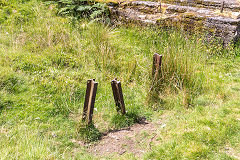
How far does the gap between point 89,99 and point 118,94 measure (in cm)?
50

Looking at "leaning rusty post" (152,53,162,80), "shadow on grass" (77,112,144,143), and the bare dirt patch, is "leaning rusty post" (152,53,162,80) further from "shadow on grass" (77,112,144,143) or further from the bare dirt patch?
the bare dirt patch

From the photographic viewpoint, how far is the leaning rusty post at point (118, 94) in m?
3.81

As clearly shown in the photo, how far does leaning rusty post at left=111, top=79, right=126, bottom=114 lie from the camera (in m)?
3.81

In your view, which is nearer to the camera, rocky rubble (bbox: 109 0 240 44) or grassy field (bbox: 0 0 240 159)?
grassy field (bbox: 0 0 240 159)

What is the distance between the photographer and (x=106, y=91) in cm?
487

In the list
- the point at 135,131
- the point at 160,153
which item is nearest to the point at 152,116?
the point at 135,131

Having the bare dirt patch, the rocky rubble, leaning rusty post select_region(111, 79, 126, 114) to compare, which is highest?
the rocky rubble

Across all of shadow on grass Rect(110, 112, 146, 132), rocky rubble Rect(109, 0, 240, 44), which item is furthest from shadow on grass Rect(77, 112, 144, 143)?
rocky rubble Rect(109, 0, 240, 44)

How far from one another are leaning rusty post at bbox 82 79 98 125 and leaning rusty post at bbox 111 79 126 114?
37 centimetres

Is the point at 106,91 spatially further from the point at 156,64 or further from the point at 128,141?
the point at 128,141

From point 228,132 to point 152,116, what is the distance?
1215 mm

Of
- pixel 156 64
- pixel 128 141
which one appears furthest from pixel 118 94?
pixel 156 64

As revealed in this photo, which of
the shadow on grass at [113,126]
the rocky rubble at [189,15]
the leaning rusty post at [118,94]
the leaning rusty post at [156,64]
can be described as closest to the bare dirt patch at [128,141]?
the shadow on grass at [113,126]

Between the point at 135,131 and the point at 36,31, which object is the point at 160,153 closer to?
the point at 135,131
